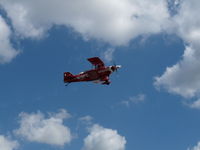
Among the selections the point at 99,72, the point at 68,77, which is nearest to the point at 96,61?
the point at 99,72

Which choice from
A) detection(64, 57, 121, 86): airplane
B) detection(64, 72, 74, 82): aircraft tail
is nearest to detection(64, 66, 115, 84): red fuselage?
detection(64, 57, 121, 86): airplane

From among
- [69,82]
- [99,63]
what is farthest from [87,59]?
[69,82]

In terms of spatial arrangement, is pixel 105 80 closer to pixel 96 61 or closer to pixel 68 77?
pixel 96 61

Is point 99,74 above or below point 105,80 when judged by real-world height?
above

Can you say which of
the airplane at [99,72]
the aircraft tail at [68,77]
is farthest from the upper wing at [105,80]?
the aircraft tail at [68,77]

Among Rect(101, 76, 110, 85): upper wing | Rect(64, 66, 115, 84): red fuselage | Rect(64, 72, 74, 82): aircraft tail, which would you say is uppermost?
Rect(64, 72, 74, 82): aircraft tail

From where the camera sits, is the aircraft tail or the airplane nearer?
the airplane

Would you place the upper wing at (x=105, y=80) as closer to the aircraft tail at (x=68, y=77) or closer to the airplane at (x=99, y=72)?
the airplane at (x=99, y=72)

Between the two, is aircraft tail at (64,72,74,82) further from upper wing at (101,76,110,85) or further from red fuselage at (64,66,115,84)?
upper wing at (101,76,110,85)

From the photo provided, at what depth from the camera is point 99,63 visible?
12688 centimetres

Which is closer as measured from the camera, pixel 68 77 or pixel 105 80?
pixel 105 80

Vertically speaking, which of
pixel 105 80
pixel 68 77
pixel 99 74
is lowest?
pixel 105 80

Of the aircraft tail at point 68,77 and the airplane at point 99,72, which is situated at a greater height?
the aircraft tail at point 68,77

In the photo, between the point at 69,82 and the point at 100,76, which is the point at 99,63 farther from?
the point at 69,82
